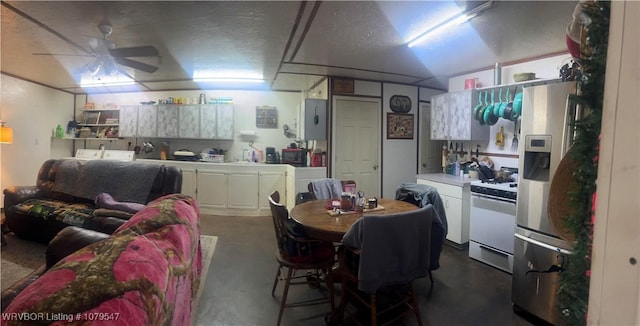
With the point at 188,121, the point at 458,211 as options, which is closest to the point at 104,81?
the point at 188,121

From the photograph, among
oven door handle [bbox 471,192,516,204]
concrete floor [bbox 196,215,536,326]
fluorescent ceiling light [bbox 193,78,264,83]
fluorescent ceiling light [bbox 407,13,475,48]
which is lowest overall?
concrete floor [bbox 196,215,536,326]

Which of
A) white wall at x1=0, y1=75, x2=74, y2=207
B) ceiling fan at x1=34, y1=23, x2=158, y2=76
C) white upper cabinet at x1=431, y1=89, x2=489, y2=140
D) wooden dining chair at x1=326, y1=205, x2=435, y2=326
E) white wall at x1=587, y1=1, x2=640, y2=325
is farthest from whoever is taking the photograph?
white wall at x1=0, y1=75, x2=74, y2=207

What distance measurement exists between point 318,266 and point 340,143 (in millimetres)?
2844

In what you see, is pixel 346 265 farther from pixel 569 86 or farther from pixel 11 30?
pixel 11 30

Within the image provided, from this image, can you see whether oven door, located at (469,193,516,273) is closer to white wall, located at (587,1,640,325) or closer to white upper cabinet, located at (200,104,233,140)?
white wall, located at (587,1,640,325)

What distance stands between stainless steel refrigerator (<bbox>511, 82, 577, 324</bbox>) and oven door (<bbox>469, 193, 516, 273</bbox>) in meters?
0.68

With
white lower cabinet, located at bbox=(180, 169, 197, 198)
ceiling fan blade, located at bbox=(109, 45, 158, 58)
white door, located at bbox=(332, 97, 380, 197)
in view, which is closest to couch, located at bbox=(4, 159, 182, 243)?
ceiling fan blade, located at bbox=(109, 45, 158, 58)

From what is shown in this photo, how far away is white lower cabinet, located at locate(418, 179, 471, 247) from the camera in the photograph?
12.0ft

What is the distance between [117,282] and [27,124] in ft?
21.8

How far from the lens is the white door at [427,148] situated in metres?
5.33

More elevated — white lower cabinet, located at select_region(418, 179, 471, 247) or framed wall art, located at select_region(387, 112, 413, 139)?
framed wall art, located at select_region(387, 112, 413, 139)

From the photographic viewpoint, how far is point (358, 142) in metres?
4.97

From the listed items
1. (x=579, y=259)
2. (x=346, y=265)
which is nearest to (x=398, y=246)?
(x=346, y=265)

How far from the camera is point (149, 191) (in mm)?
3646
